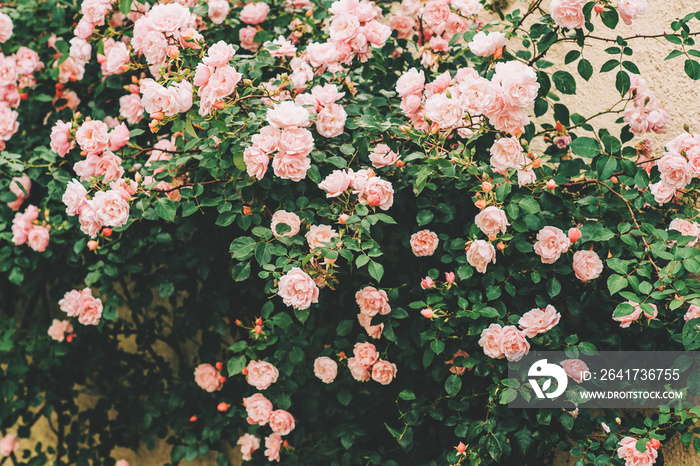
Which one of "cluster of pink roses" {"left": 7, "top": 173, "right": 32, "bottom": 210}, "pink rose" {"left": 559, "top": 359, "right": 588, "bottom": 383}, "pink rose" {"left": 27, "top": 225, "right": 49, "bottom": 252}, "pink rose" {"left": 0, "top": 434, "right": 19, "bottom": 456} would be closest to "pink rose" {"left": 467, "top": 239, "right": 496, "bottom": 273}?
"pink rose" {"left": 559, "top": 359, "right": 588, "bottom": 383}

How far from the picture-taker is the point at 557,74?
6.15 feet

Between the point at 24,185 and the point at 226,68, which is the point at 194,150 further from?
the point at 24,185

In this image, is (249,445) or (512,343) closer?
(512,343)

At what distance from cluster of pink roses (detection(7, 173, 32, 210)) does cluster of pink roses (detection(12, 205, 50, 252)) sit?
3.3 inches

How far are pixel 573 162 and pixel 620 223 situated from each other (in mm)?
257

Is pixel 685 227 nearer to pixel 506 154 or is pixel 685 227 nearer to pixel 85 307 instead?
pixel 506 154

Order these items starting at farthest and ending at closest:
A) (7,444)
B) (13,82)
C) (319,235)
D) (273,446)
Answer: (7,444) → (13,82) → (273,446) → (319,235)

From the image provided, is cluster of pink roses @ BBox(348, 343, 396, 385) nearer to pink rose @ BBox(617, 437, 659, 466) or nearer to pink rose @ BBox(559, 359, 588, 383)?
pink rose @ BBox(559, 359, 588, 383)

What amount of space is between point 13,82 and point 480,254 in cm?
213

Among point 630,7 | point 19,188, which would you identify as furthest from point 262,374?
point 630,7

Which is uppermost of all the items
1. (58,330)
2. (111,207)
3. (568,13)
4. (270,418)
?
(568,13)

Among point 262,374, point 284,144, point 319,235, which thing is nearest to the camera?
point 284,144

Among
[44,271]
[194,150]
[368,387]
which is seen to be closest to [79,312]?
[44,271]

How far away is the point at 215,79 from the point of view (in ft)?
5.26
